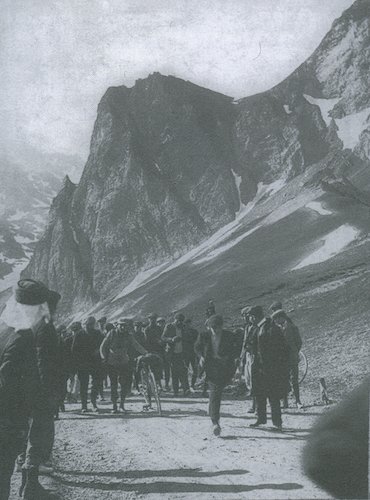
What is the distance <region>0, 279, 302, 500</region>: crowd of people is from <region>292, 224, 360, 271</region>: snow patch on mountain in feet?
72.7

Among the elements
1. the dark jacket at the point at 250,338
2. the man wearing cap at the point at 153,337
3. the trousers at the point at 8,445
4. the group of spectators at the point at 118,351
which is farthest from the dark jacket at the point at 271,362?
the man wearing cap at the point at 153,337

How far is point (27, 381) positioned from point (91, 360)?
6.41 metres

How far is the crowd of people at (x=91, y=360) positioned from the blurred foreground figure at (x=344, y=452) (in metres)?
1.93

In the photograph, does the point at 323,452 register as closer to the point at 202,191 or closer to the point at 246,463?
the point at 246,463

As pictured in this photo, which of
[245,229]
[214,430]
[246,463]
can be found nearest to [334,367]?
[214,430]

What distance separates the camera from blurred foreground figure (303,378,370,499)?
17.9 feet

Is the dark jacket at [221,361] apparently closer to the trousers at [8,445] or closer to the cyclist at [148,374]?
the cyclist at [148,374]

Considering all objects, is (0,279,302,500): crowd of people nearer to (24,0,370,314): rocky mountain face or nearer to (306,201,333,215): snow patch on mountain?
(306,201,333,215): snow patch on mountain

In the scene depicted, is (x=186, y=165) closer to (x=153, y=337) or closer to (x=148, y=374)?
(x=153, y=337)

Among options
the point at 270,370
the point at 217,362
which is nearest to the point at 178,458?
the point at 217,362

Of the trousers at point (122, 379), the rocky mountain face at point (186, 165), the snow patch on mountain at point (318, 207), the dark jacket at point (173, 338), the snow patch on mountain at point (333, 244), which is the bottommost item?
the trousers at point (122, 379)

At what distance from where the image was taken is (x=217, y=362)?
26.5 ft

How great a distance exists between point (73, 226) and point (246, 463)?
7269cm

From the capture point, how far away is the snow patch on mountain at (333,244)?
116 ft
